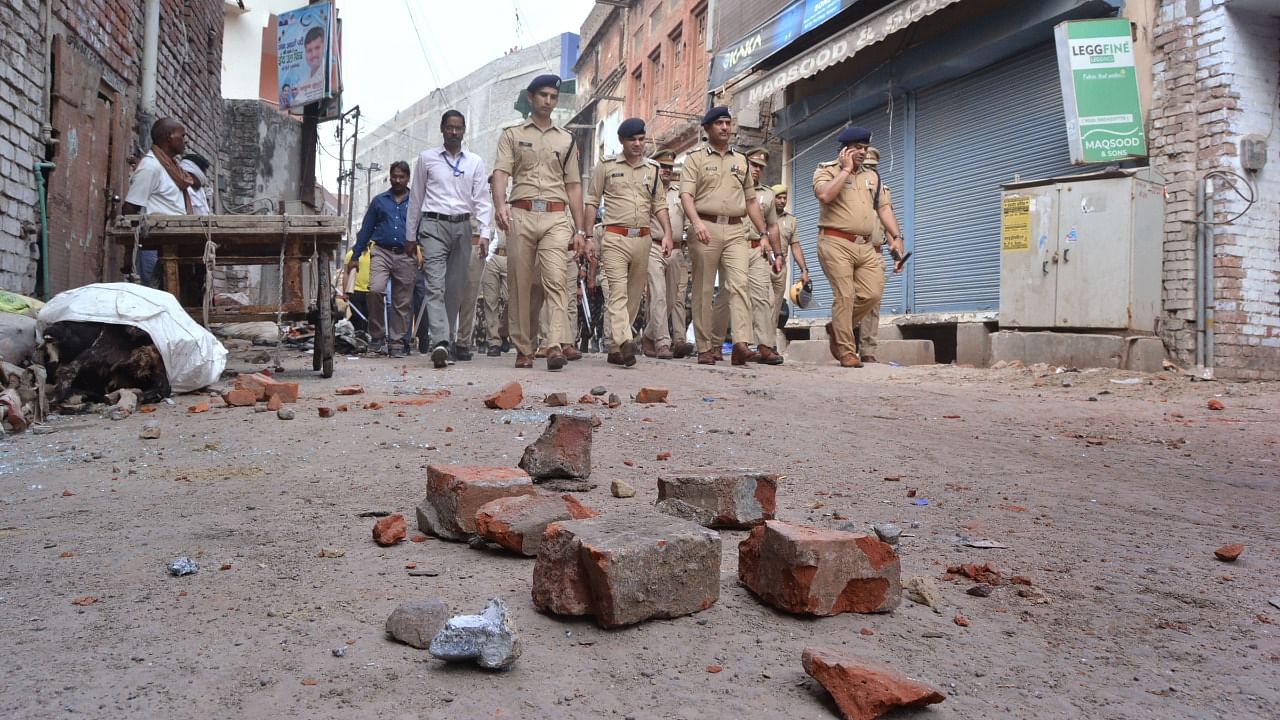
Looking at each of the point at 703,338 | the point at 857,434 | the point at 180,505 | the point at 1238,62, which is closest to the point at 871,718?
the point at 180,505

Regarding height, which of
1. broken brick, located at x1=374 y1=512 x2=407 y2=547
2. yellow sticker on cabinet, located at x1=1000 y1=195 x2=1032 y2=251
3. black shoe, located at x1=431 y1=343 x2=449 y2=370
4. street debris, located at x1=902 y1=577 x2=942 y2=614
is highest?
yellow sticker on cabinet, located at x1=1000 y1=195 x2=1032 y2=251

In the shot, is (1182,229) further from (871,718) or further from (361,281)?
(361,281)

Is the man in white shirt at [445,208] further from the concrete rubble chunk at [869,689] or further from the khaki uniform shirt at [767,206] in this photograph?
the concrete rubble chunk at [869,689]

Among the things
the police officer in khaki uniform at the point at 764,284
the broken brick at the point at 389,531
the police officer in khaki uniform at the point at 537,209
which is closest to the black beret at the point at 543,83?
the police officer in khaki uniform at the point at 537,209

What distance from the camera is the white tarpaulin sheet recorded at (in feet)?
15.6

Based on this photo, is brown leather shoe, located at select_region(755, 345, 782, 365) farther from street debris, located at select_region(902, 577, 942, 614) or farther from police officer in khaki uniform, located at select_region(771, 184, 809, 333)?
street debris, located at select_region(902, 577, 942, 614)

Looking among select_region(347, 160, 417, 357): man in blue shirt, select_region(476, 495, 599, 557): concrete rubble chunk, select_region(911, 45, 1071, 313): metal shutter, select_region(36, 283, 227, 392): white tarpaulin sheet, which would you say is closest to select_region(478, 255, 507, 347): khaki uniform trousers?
select_region(347, 160, 417, 357): man in blue shirt

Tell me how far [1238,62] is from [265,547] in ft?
28.6

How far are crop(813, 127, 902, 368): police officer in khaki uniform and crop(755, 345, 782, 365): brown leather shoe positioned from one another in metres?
0.55

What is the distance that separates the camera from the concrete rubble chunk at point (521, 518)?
90.4 inches

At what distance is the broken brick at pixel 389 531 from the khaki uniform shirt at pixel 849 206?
20.9 ft

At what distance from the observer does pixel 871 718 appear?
153 centimetres

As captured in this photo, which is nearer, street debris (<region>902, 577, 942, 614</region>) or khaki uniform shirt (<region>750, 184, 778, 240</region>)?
street debris (<region>902, 577, 942, 614</region>)

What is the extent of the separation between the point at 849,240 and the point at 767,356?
1261 millimetres
